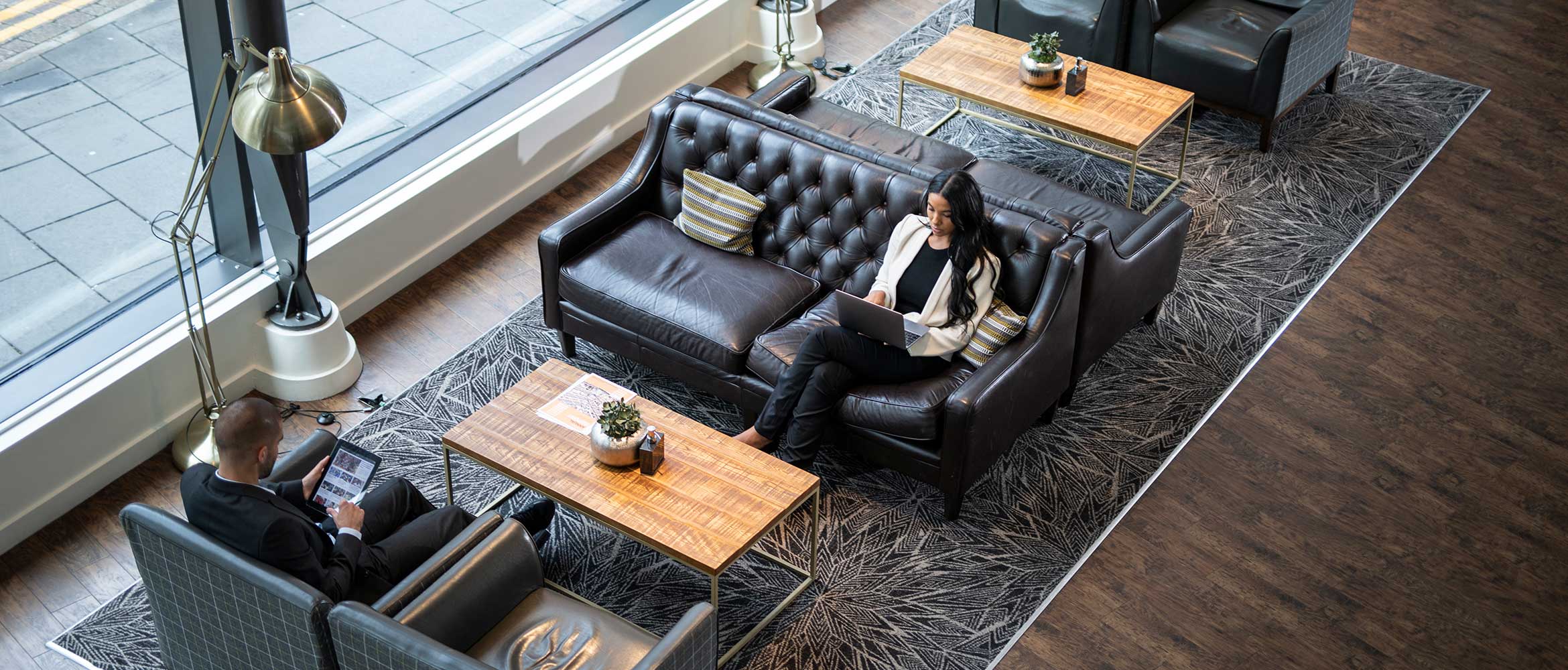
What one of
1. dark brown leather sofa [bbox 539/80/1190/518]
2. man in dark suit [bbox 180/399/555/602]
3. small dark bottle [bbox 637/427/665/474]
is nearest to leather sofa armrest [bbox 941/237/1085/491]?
dark brown leather sofa [bbox 539/80/1190/518]

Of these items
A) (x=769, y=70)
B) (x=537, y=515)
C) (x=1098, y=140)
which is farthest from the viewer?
(x=769, y=70)

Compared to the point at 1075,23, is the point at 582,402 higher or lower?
lower

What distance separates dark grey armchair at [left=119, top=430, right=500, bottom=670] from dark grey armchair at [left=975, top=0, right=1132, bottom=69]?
14.4 feet

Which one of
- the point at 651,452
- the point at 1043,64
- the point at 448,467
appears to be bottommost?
the point at 448,467

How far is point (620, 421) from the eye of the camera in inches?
178

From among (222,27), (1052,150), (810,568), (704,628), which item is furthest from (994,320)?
(222,27)

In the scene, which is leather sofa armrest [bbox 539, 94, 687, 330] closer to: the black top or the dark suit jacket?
the black top

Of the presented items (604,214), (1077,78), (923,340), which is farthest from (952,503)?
(1077,78)

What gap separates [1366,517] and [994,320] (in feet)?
4.90

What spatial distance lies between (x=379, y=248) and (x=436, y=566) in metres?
2.42

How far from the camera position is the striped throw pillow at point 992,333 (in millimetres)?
5031

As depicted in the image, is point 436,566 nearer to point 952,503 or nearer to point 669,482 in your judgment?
point 669,482

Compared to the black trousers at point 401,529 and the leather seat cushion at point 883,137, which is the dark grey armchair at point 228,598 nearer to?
the black trousers at point 401,529

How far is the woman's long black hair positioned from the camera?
4992mm
